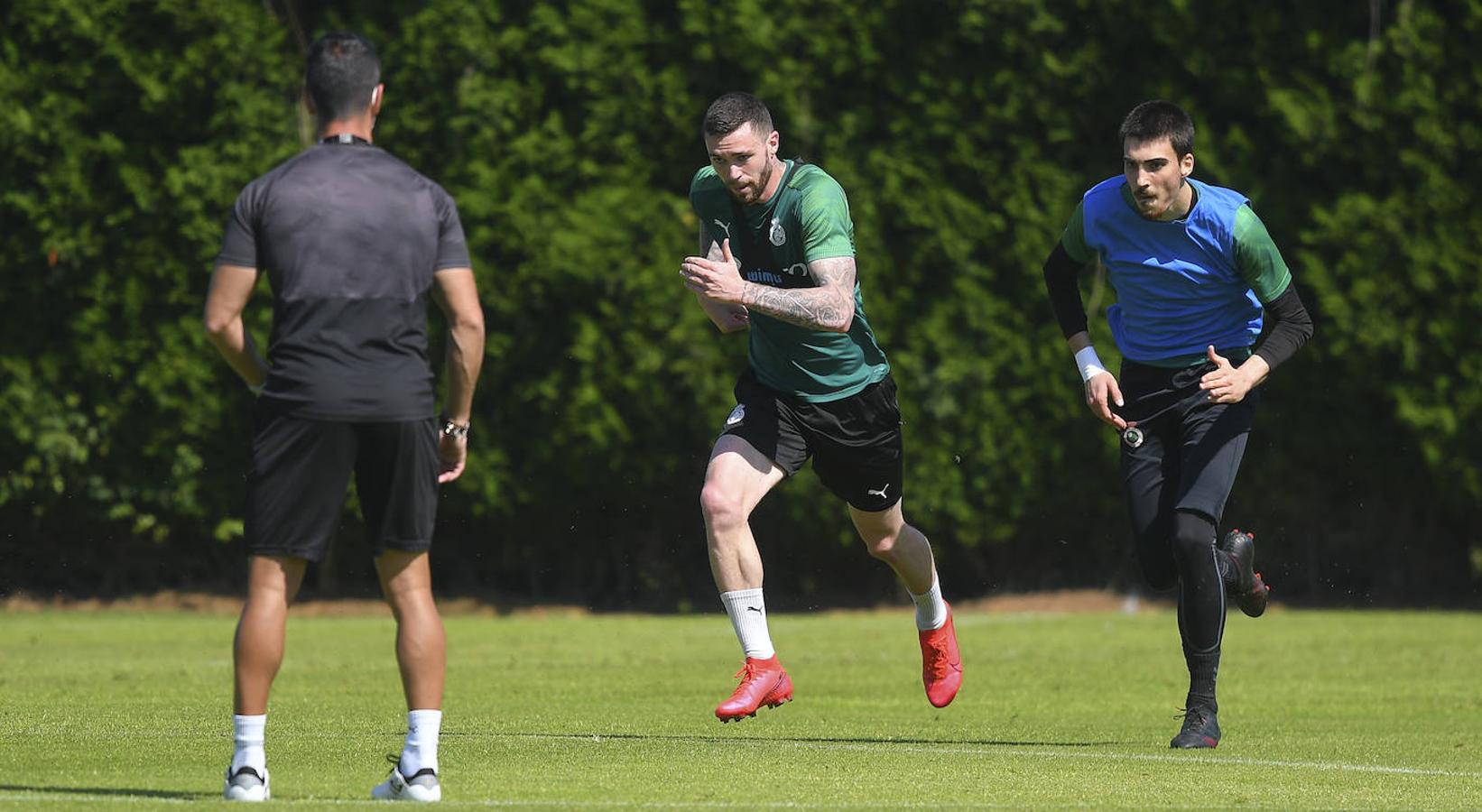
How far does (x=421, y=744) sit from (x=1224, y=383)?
10.7 ft

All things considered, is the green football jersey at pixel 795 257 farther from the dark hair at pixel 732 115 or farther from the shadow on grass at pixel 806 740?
the shadow on grass at pixel 806 740

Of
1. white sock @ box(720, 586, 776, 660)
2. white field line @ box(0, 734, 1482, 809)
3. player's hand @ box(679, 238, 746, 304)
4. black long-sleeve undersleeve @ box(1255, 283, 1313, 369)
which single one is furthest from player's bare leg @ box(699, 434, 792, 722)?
black long-sleeve undersleeve @ box(1255, 283, 1313, 369)

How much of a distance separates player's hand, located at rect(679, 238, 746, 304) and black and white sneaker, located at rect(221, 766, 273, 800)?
8.03 ft

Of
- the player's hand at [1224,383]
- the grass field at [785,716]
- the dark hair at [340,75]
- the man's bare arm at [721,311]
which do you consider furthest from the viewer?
the man's bare arm at [721,311]

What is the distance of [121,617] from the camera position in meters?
14.7

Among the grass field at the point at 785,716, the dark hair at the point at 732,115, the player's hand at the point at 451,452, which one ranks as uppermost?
the dark hair at the point at 732,115

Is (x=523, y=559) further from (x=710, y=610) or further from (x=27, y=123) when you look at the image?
(x=27, y=123)

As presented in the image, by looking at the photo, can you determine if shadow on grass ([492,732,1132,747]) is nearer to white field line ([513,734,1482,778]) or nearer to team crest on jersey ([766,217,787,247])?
white field line ([513,734,1482,778])

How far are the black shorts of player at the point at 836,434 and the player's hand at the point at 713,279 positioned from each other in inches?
34.6

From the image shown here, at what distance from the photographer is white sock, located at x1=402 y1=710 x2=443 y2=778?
5.37 metres

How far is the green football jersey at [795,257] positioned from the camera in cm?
751

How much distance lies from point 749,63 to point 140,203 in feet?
14.6

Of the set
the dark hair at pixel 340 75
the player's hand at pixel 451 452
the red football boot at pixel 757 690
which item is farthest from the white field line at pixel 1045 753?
the dark hair at pixel 340 75

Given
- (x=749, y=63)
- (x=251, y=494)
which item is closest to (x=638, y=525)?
(x=749, y=63)
